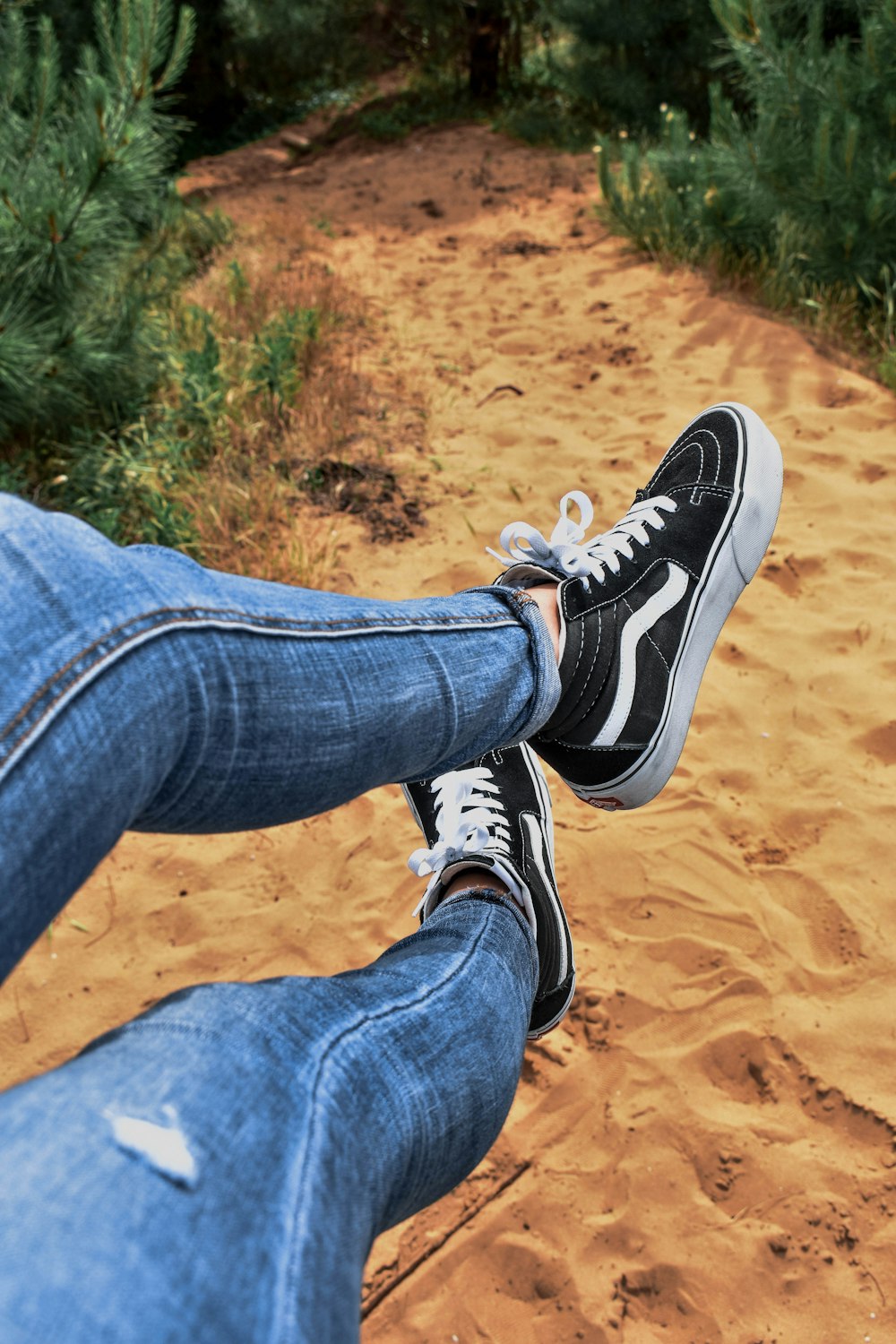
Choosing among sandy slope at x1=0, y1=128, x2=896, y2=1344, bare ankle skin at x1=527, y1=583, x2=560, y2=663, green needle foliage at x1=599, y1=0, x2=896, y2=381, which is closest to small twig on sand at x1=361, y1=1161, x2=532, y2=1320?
sandy slope at x1=0, y1=128, x2=896, y2=1344

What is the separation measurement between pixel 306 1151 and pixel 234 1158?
6 cm

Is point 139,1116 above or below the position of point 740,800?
above

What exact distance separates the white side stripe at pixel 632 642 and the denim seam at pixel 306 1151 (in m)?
0.50

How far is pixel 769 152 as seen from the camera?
12.4 ft

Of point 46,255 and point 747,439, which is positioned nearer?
point 747,439

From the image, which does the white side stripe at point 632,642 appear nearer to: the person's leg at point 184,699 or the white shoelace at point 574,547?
the white shoelace at point 574,547

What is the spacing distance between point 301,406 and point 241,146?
6.80 m

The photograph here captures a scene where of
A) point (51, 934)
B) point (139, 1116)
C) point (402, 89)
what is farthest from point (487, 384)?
point (402, 89)

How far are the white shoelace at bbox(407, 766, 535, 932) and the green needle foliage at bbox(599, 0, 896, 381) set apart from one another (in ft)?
8.64

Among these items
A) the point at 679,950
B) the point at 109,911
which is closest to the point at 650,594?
the point at 679,950

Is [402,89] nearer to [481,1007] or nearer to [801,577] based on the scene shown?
[801,577]

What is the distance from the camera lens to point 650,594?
156 centimetres

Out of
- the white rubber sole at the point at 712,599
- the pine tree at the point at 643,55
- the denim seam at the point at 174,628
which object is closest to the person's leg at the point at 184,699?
the denim seam at the point at 174,628

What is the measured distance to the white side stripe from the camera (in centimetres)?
141
